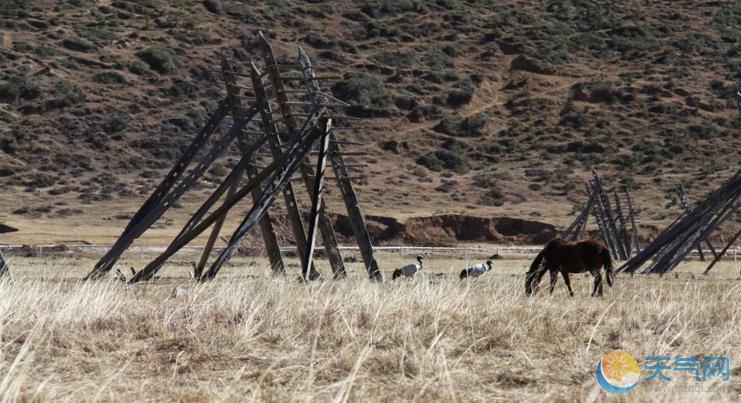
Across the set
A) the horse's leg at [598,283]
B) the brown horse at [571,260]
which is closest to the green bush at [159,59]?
the brown horse at [571,260]

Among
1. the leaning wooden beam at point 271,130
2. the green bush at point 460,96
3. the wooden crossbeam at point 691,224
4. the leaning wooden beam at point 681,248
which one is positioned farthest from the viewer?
the green bush at point 460,96

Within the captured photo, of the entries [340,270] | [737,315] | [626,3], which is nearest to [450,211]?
[340,270]

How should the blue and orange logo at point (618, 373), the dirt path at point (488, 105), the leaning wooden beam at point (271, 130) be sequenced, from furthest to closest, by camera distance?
the dirt path at point (488, 105) → the leaning wooden beam at point (271, 130) → the blue and orange logo at point (618, 373)

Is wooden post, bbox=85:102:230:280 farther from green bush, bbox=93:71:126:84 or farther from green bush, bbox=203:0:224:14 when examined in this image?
green bush, bbox=203:0:224:14

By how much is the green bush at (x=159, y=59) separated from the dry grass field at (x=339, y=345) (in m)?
59.4

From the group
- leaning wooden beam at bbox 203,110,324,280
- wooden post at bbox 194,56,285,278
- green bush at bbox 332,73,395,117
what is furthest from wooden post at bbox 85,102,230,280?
green bush at bbox 332,73,395,117

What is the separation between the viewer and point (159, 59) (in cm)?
6769

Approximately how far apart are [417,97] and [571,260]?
56541 mm

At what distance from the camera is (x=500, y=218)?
147ft

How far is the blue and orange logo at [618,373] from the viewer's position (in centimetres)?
592

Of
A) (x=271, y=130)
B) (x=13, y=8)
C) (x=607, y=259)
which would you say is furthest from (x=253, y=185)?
(x=13, y=8)

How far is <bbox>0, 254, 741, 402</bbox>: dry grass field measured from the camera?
5.98 m

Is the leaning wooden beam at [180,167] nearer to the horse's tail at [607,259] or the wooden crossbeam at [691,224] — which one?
the horse's tail at [607,259]

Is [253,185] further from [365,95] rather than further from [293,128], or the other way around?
[365,95]
